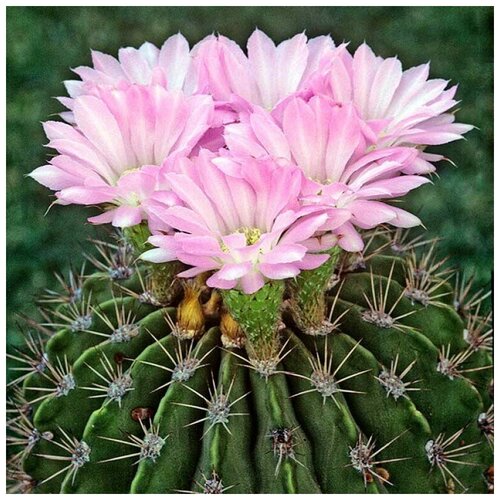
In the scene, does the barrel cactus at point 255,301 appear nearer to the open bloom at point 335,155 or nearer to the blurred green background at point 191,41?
the open bloom at point 335,155

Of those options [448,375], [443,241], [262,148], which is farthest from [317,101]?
[443,241]

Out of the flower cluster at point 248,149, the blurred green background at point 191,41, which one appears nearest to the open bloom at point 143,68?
the flower cluster at point 248,149

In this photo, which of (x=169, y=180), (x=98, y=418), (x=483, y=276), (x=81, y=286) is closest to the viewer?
(x=169, y=180)

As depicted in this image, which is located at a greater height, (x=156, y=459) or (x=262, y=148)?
(x=262, y=148)

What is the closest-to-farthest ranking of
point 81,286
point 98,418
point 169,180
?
point 169,180
point 98,418
point 81,286

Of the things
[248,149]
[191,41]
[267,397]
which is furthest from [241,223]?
[191,41]

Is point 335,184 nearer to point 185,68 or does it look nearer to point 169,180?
point 169,180

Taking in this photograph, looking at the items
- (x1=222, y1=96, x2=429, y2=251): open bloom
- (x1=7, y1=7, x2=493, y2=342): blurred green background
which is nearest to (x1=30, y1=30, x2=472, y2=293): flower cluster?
(x1=222, y1=96, x2=429, y2=251): open bloom

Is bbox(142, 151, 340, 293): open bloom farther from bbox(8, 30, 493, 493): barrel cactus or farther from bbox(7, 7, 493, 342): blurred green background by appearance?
bbox(7, 7, 493, 342): blurred green background
